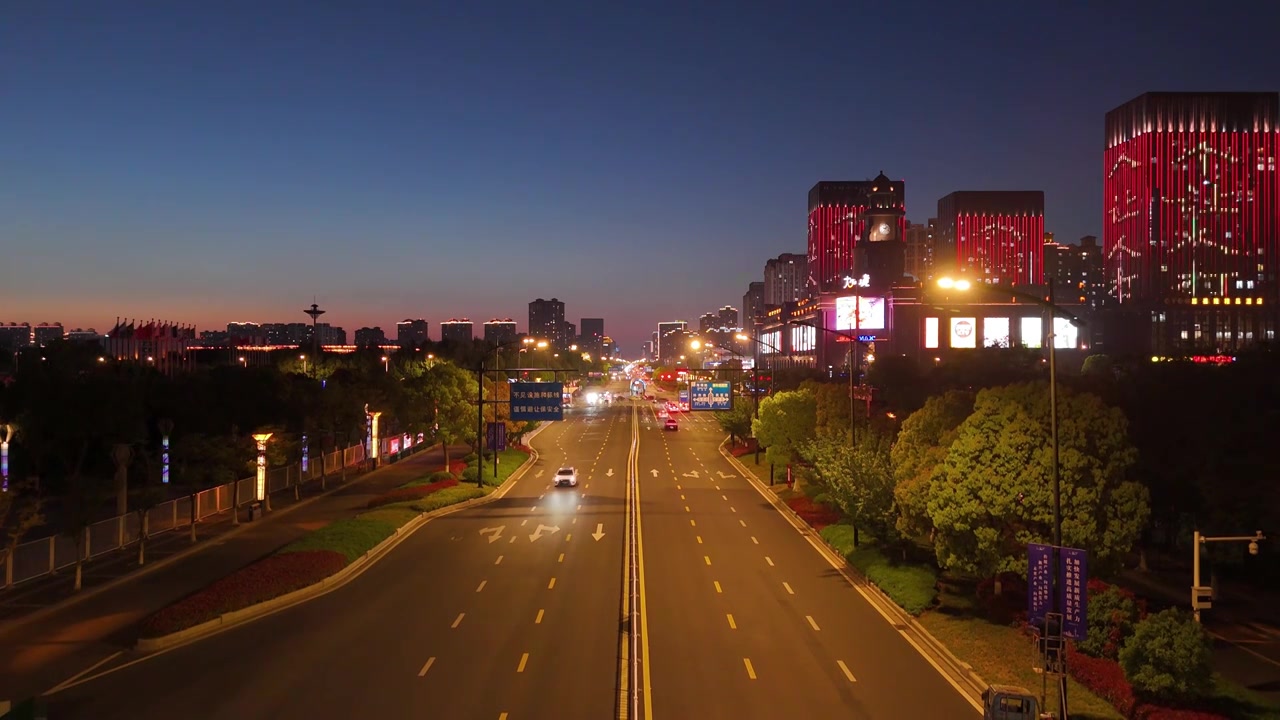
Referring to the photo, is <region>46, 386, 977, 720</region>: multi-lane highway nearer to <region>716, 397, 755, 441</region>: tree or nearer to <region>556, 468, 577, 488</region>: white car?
<region>556, 468, 577, 488</region>: white car

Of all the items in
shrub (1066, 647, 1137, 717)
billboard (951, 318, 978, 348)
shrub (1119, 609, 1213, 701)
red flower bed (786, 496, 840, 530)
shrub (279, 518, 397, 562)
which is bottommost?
shrub (1066, 647, 1137, 717)

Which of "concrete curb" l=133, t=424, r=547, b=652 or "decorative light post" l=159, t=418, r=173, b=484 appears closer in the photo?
"concrete curb" l=133, t=424, r=547, b=652

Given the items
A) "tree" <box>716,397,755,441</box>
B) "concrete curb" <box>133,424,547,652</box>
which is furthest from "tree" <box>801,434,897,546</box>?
"tree" <box>716,397,755,441</box>

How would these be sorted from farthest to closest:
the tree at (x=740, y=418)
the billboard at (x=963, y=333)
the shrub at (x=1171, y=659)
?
the billboard at (x=963, y=333)
the tree at (x=740, y=418)
the shrub at (x=1171, y=659)

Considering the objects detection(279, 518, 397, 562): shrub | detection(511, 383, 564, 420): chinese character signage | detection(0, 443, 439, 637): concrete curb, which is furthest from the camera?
detection(511, 383, 564, 420): chinese character signage

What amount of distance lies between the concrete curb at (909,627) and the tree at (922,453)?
228cm

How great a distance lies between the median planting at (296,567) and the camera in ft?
83.3

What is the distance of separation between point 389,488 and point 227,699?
3783 cm

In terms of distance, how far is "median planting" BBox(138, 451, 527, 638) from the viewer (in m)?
25.4

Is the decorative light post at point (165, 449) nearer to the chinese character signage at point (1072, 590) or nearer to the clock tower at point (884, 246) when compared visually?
the chinese character signage at point (1072, 590)

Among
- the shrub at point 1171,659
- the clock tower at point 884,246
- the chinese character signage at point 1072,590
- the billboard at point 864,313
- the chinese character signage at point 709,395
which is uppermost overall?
the clock tower at point 884,246

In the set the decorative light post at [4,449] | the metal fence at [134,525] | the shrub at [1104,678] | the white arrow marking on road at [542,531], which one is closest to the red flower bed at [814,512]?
the white arrow marking on road at [542,531]

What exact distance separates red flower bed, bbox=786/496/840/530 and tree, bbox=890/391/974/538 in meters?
9.56

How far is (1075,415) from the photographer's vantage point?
25219 millimetres
